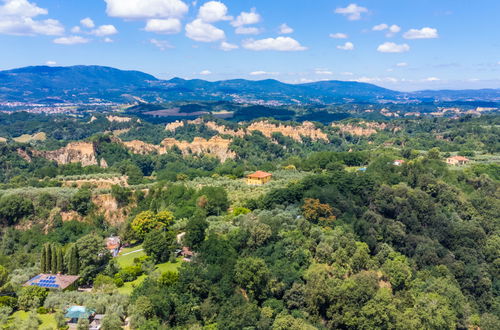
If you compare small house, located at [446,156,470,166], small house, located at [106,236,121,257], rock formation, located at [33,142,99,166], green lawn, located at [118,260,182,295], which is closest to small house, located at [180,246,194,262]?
green lawn, located at [118,260,182,295]

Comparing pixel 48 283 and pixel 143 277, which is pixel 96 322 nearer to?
pixel 48 283

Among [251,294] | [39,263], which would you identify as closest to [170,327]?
[251,294]

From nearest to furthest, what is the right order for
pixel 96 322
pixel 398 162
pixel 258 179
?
pixel 96 322
pixel 258 179
pixel 398 162

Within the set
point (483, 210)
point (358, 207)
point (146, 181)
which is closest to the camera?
point (358, 207)

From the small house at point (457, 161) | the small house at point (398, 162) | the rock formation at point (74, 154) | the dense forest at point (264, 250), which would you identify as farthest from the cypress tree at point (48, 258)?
the small house at point (457, 161)

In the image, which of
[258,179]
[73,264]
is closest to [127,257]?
[73,264]

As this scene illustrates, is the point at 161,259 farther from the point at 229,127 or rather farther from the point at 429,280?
the point at 229,127

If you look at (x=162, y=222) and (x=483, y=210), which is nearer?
(x=162, y=222)
